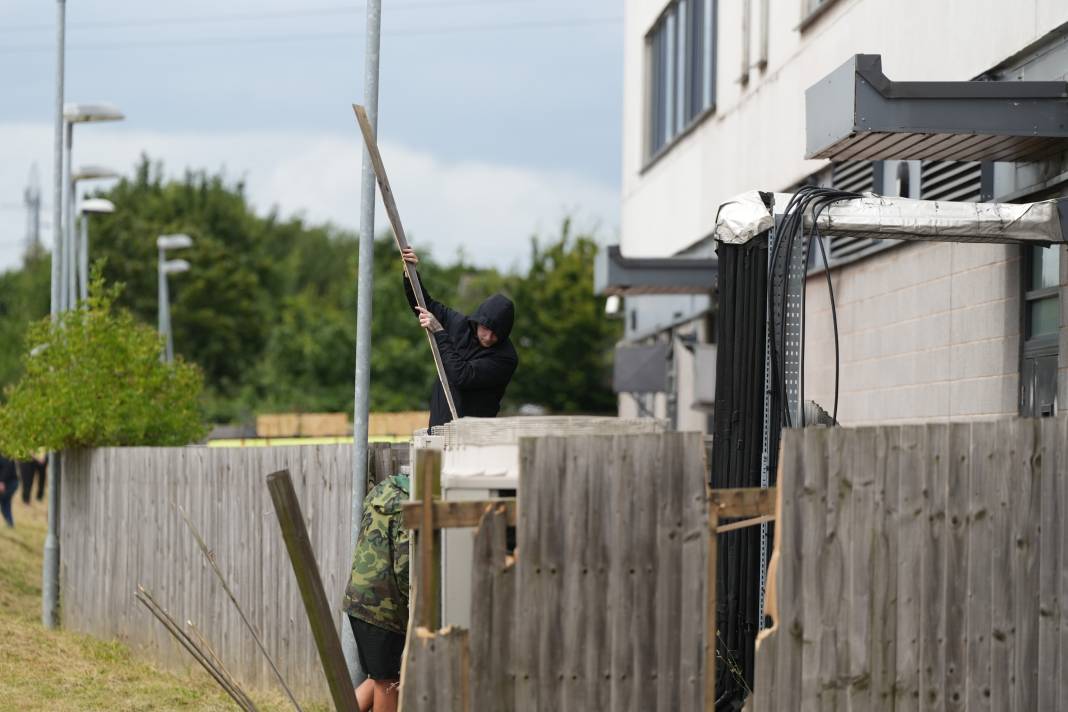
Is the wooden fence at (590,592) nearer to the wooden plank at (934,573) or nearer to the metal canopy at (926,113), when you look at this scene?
the wooden plank at (934,573)

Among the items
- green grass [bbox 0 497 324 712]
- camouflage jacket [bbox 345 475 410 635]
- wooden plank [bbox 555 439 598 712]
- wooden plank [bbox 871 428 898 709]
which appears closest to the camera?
wooden plank [bbox 555 439 598 712]

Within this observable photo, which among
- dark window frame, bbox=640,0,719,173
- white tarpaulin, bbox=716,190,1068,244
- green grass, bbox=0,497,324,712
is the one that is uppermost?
dark window frame, bbox=640,0,719,173

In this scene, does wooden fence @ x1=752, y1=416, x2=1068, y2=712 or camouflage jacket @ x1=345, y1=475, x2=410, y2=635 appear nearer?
wooden fence @ x1=752, y1=416, x2=1068, y2=712

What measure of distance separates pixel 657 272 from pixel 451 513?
13.5m

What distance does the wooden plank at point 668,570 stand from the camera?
5.59m

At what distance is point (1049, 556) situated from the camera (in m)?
6.00

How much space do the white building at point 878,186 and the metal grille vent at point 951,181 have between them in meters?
0.02

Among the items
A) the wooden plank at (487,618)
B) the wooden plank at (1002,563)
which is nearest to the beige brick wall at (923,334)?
the wooden plank at (1002,563)

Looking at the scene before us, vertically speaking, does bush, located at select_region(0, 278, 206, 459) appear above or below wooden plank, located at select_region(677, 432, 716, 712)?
above

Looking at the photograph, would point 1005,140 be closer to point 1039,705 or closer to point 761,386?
point 761,386

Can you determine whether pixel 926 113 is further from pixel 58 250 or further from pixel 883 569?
pixel 58 250

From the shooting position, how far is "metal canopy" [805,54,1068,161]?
29.0 ft

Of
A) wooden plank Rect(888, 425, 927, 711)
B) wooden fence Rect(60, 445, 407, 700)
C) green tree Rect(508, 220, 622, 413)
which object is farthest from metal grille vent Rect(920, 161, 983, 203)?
green tree Rect(508, 220, 622, 413)

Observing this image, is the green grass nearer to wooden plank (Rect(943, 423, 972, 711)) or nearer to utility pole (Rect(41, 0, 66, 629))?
utility pole (Rect(41, 0, 66, 629))
